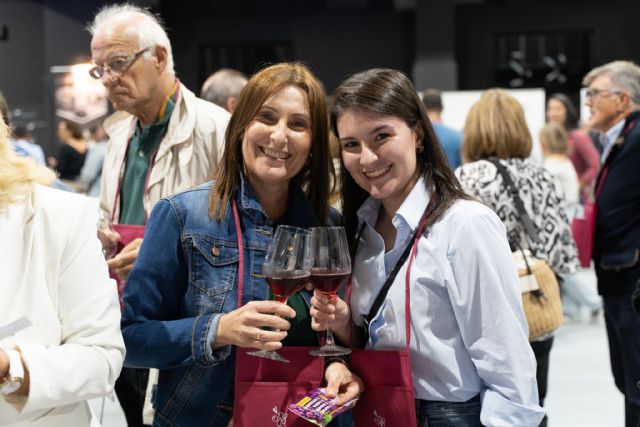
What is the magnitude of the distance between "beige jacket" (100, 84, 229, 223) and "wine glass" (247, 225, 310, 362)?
3.91 ft

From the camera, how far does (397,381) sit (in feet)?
5.99

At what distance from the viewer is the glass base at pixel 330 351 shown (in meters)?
1.81

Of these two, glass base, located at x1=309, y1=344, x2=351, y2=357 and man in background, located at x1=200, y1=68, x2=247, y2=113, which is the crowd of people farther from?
man in background, located at x1=200, y1=68, x2=247, y2=113

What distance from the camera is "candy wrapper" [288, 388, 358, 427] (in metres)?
1.74

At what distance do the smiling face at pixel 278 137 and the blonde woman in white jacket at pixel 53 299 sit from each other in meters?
0.52

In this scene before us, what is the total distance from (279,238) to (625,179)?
251 cm

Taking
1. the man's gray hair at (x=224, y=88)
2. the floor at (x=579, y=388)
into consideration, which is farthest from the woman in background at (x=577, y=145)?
the man's gray hair at (x=224, y=88)

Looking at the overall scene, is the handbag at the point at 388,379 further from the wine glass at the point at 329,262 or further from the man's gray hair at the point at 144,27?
the man's gray hair at the point at 144,27

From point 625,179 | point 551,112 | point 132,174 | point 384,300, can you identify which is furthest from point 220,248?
point 551,112

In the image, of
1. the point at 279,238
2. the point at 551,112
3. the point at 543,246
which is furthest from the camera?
the point at 551,112

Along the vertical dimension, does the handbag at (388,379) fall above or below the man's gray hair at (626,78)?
below

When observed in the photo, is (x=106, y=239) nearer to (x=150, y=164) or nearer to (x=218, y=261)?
(x=150, y=164)

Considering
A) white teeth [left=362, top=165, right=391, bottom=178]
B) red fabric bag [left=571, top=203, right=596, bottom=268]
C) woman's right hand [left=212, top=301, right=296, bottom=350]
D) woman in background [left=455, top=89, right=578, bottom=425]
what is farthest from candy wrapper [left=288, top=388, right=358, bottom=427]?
red fabric bag [left=571, top=203, right=596, bottom=268]

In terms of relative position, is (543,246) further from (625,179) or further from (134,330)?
(134,330)
